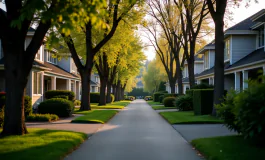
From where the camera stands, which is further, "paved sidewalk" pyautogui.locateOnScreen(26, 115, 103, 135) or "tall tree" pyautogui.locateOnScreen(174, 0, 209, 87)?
"tall tree" pyautogui.locateOnScreen(174, 0, 209, 87)

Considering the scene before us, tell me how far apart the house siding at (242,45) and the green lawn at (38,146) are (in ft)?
69.0

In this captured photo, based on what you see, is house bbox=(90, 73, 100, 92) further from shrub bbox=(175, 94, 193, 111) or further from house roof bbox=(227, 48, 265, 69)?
house roof bbox=(227, 48, 265, 69)

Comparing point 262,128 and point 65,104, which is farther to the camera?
point 65,104

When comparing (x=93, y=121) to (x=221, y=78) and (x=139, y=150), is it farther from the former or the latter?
(x=139, y=150)

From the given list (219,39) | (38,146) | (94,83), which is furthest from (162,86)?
(38,146)

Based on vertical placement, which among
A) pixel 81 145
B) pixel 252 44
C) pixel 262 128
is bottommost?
pixel 81 145

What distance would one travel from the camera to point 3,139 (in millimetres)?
10250

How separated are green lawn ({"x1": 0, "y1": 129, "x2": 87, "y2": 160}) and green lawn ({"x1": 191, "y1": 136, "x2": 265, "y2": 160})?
3.82 m

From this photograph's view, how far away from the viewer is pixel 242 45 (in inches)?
1151

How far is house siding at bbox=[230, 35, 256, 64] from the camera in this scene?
95.6 feet

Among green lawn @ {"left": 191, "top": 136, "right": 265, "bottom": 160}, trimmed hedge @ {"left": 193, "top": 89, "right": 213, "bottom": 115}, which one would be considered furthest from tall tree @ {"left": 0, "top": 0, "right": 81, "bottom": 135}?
trimmed hedge @ {"left": 193, "top": 89, "right": 213, "bottom": 115}

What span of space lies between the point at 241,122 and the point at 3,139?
Result: 22.8ft

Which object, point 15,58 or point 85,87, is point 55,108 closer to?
point 85,87

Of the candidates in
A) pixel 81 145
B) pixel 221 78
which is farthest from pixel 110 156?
pixel 221 78
